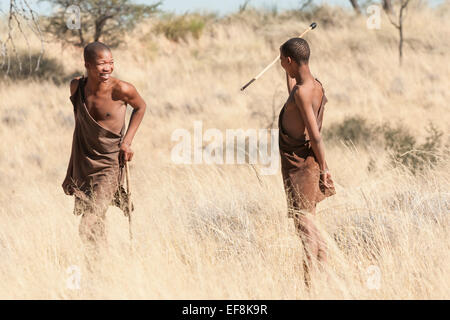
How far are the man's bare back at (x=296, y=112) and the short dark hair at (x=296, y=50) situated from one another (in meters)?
0.16

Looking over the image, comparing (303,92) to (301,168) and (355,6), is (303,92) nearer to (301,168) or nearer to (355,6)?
(301,168)

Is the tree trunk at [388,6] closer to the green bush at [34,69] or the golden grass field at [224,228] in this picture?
the golden grass field at [224,228]

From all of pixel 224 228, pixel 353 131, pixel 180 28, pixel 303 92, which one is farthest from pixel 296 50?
pixel 180 28

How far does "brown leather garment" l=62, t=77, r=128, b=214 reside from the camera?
467 cm

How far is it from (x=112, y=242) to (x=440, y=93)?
485 inches

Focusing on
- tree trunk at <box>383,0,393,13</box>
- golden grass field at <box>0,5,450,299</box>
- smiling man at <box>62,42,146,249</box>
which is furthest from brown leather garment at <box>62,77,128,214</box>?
tree trunk at <box>383,0,393,13</box>

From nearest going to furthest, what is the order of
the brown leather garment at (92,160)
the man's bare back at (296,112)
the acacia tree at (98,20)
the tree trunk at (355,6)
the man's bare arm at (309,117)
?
the man's bare arm at (309,117), the man's bare back at (296,112), the brown leather garment at (92,160), the acacia tree at (98,20), the tree trunk at (355,6)

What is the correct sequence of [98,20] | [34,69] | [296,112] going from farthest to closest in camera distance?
[98,20] → [34,69] → [296,112]

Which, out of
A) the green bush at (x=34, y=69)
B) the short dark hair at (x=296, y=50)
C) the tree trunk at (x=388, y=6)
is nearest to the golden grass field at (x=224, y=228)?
the short dark hair at (x=296, y=50)

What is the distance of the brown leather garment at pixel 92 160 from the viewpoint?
4672mm

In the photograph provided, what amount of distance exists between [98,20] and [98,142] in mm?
17188

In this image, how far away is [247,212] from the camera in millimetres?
5891

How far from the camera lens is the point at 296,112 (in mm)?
4254

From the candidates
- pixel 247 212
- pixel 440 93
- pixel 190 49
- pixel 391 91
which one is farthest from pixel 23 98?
pixel 247 212
